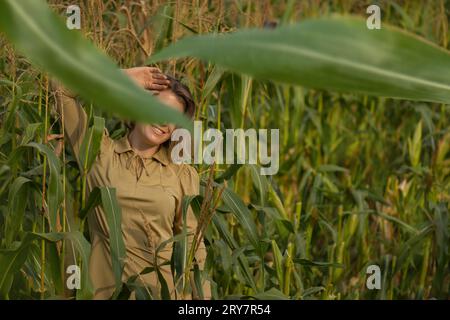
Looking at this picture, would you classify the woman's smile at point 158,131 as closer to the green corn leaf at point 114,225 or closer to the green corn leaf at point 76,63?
the green corn leaf at point 114,225

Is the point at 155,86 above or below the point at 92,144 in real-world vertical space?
above

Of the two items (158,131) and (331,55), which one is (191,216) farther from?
(331,55)

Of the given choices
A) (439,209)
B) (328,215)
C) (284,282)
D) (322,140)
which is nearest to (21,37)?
(284,282)

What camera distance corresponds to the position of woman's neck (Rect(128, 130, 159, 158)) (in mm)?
2348

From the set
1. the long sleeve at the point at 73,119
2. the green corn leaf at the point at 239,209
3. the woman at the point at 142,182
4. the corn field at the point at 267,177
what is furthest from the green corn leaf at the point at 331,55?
the green corn leaf at the point at 239,209

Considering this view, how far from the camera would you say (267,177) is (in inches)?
147

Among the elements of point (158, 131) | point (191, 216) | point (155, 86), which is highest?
point (155, 86)

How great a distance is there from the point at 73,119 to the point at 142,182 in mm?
266

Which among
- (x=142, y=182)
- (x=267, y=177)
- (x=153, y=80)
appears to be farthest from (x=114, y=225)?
(x=267, y=177)

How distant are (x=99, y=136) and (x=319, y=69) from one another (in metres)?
1.69

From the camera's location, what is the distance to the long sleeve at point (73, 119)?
2.38 m

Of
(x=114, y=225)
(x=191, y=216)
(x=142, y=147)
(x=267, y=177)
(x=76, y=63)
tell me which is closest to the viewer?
(x=76, y=63)

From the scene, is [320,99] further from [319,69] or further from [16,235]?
[319,69]

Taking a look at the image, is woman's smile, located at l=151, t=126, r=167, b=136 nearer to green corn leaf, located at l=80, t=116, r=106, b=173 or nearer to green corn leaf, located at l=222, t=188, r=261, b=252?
green corn leaf, located at l=80, t=116, r=106, b=173
